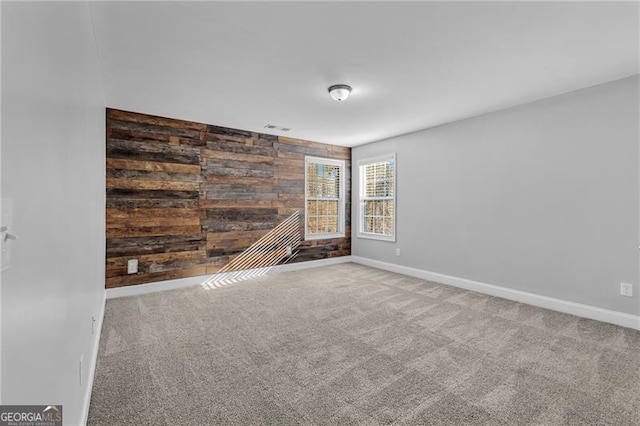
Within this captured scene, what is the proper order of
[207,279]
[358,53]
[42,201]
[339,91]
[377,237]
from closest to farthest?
[42,201] → [358,53] → [339,91] → [207,279] → [377,237]

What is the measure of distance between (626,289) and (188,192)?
17.0 feet

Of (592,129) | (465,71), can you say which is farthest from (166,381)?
(592,129)

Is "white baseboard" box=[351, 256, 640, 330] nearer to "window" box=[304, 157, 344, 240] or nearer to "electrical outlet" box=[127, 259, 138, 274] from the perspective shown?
"window" box=[304, 157, 344, 240]

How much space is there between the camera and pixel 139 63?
8.73ft

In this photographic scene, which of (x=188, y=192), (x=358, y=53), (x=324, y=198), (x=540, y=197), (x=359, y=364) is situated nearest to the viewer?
(x=359, y=364)

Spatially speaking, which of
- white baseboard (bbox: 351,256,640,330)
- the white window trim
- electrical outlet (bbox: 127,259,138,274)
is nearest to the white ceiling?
the white window trim

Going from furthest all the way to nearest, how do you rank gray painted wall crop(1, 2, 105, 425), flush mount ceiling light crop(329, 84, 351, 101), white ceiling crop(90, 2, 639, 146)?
1. flush mount ceiling light crop(329, 84, 351, 101)
2. white ceiling crop(90, 2, 639, 146)
3. gray painted wall crop(1, 2, 105, 425)

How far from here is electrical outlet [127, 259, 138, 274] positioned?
3.88 m

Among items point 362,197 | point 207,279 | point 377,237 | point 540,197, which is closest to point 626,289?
point 540,197

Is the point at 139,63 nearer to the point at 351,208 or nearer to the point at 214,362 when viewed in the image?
the point at 214,362

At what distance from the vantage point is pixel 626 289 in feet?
9.62

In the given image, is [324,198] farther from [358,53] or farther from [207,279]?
[358,53]

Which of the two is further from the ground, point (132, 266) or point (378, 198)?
point (378, 198)

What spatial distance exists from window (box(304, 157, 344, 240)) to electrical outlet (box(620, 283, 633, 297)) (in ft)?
13.4
